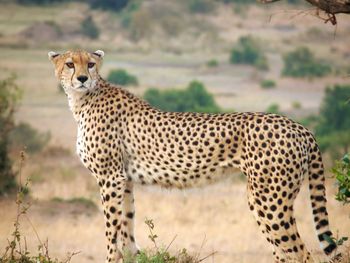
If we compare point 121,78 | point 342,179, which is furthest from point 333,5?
point 121,78

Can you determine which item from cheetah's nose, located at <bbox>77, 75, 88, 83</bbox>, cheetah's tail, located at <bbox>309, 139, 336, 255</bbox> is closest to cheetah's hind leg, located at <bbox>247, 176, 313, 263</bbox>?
cheetah's tail, located at <bbox>309, 139, 336, 255</bbox>

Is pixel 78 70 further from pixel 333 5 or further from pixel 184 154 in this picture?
pixel 333 5

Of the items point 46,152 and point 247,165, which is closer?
point 247,165

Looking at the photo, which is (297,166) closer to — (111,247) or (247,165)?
(247,165)

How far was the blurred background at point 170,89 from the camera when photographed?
10523mm

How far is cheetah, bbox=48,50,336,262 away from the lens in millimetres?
6559

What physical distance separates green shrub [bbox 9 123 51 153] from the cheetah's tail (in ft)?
31.0

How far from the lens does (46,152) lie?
631 inches

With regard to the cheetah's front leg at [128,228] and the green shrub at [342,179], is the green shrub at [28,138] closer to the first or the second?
the cheetah's front leg at [128,228]

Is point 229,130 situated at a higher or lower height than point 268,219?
higher

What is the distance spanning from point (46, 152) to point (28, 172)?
6.12ft

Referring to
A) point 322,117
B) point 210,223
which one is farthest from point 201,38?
point 210,223

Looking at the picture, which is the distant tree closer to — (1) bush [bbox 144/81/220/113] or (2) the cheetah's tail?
(1) bush [bbox 144/81/220/113]

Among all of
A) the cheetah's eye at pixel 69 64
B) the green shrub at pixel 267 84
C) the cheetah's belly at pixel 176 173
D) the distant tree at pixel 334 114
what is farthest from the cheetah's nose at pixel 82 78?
the green shrub at pixel 267 84
